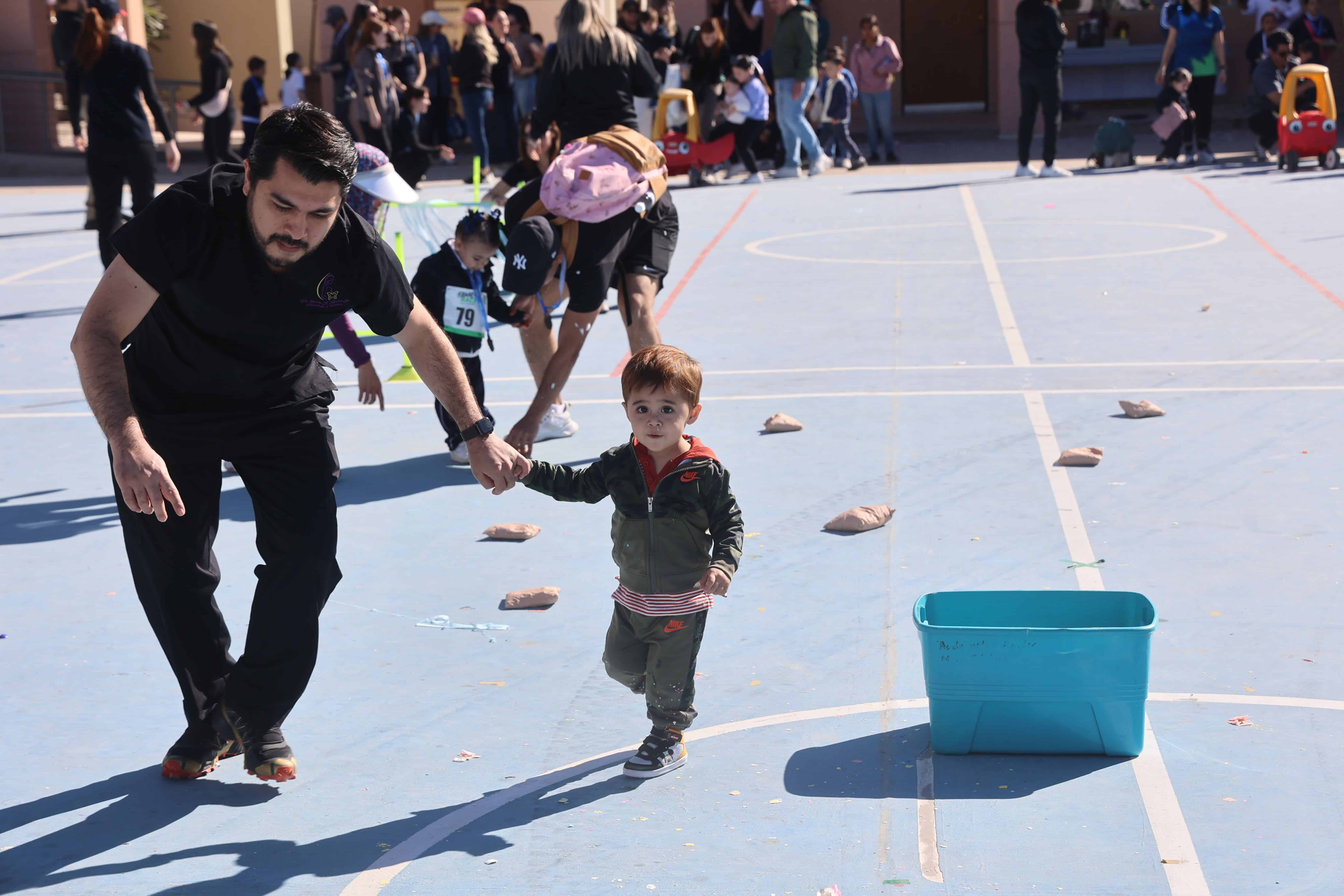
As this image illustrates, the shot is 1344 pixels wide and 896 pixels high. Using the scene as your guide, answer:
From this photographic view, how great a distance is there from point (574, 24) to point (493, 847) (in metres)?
5.10

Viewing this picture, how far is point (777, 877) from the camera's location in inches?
143

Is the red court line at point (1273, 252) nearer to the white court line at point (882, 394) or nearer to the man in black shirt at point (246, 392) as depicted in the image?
the white court line at point (882, 394)

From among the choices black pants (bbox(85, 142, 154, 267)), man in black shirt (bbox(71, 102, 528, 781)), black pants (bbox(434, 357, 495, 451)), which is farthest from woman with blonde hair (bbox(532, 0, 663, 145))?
black pants (bbox(85, 142, 154, 267))

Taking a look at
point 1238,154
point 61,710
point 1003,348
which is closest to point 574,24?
point 1003,348

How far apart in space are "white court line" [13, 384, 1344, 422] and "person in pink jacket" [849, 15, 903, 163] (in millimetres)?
13735

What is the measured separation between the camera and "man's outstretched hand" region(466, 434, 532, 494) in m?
4.17

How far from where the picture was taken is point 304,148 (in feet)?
12.0

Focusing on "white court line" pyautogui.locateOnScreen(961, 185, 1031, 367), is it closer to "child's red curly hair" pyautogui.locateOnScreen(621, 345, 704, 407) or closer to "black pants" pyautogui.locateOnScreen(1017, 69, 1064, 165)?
"black pants" pyautogui.locateOnScreen(1017, 69, 1064, 165)

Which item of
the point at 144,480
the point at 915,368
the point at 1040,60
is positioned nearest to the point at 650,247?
the point at 915,368

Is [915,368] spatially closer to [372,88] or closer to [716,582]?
[716,582]

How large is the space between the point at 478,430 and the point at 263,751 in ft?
3.43

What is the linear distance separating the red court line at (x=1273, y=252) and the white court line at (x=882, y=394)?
2.69m

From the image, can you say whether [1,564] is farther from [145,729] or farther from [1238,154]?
[1238,154]

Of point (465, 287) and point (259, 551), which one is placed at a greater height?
point (465, 287)
